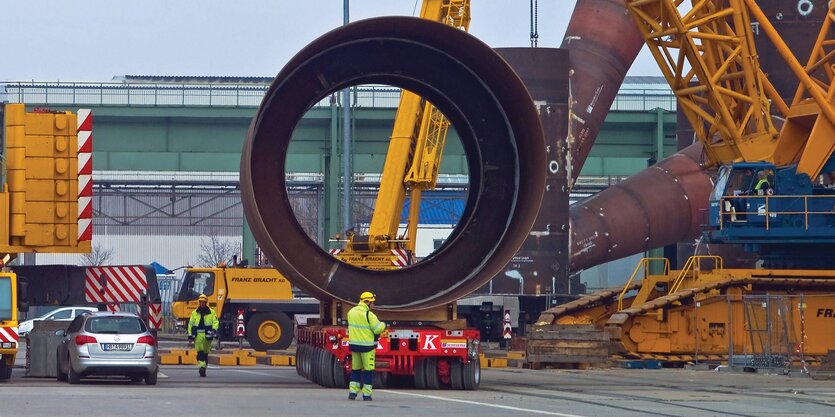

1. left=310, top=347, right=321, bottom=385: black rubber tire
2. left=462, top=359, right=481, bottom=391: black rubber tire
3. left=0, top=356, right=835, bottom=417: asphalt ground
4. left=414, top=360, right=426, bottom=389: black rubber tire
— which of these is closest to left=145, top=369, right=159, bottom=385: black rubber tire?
left=0, top=356, right=835, bottom=417: asphalt ground

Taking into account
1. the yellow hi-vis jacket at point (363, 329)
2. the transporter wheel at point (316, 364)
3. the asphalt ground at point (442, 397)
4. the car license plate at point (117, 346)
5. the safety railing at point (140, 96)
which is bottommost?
the asphalt ground at point (442, 397)

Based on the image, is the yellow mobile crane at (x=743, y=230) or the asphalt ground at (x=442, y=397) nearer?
the asphalt ground at (x=442, y=397)

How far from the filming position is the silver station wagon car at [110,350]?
22.6 meters

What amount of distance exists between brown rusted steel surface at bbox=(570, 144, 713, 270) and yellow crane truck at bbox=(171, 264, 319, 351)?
9.33 m

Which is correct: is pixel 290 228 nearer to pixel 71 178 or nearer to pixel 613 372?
pixel 71 178

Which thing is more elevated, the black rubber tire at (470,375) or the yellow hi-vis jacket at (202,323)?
the yellow hi-vis jacket at (202,323)

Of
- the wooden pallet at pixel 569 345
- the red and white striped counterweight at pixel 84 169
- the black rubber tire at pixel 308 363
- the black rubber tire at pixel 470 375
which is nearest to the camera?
the black rubber tire at pixel 470 375

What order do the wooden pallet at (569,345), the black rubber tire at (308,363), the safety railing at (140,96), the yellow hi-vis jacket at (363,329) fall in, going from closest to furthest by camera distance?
the yellow hi-vis jacket at (363,329) → the black rubber tire at (308,363) → the wooden pallet at (569,345) → the safety railing at (140,96)

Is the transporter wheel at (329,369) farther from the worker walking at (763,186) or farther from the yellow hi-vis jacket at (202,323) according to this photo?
the worker walking at (763,186)

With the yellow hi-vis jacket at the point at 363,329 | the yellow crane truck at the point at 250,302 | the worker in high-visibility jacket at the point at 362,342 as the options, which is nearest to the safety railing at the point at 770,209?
the worker in high-visibility jacket at the point at 362,342

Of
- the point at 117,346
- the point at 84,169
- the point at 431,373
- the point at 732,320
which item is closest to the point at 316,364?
the point at 431,373

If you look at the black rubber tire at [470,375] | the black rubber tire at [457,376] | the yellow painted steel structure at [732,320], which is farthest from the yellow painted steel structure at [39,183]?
the yellow painted steel structure at [732,320]

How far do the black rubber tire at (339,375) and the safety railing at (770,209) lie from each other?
12.5 m

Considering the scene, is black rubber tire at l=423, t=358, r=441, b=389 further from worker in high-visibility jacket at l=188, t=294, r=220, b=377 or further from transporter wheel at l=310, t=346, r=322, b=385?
worker in high-visibility jacket at l=188, t=294, r=220, b=377
